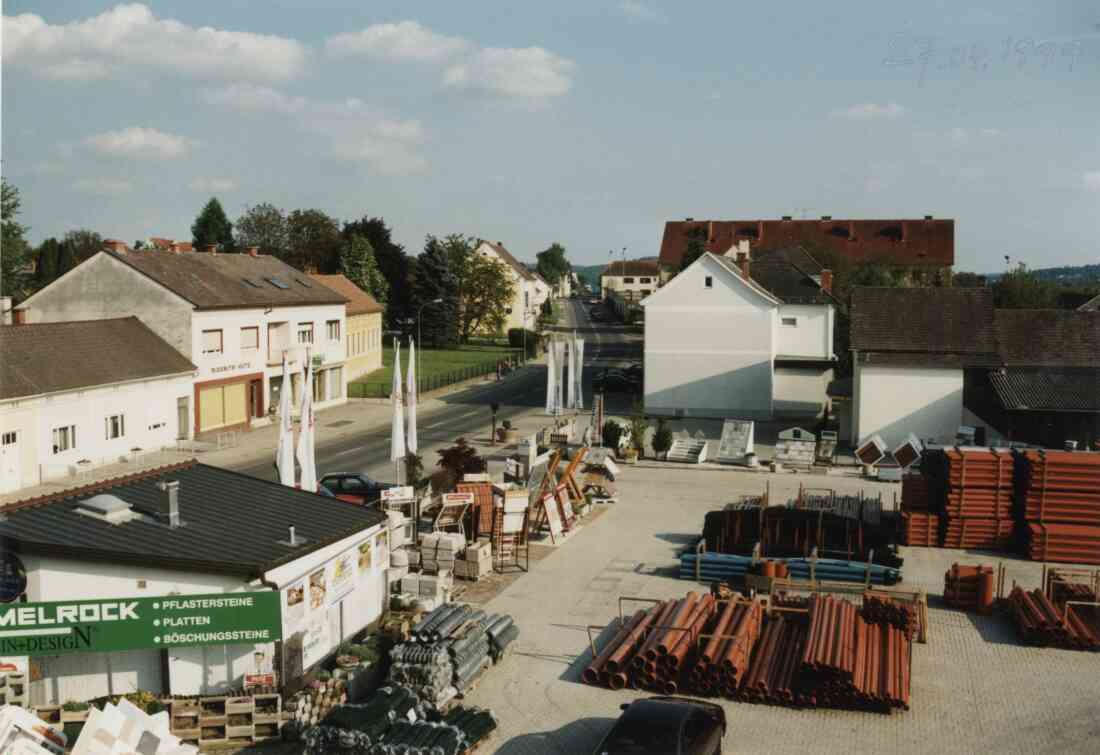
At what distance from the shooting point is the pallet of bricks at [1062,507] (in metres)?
24.0

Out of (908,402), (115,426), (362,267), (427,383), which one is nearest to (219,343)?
(115,426)

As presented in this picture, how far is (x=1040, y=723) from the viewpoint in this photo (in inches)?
594

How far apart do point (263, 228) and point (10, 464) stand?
255ft

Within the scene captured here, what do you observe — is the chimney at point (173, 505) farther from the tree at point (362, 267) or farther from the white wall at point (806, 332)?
the tree at point (362, 267)

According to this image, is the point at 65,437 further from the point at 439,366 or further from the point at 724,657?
the point at 439,366

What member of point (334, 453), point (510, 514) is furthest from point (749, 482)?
point (334, 453)

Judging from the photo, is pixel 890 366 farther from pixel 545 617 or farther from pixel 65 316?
pixel 65 316

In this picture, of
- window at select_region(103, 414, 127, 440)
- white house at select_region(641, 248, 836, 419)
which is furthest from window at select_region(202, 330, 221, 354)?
white house at select_region(641, 248, 836, 419)

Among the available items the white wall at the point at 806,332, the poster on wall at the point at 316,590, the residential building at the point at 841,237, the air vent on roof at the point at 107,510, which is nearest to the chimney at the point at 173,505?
the air vent on roof at the point at 107,510

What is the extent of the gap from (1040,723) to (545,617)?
835 cm

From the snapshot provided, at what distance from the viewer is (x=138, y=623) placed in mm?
14242

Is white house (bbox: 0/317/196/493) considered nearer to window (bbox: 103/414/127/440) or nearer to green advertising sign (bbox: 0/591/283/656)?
window (bbox: 103/414/127/440)

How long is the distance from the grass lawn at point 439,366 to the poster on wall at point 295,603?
39.1m

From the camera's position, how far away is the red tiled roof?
9650cm
